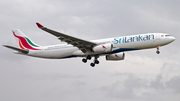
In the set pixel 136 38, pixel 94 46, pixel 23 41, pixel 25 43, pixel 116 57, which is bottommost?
pixel 116 57

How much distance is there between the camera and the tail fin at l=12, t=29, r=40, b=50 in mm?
53084

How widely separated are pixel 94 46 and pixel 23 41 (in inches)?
613

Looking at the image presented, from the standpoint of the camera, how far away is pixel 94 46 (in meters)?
46.9

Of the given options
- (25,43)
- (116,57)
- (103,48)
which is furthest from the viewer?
(25,43)

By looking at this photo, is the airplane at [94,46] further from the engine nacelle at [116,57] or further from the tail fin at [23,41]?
the tail fin at [23,41]

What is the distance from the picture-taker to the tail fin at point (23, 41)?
174ft

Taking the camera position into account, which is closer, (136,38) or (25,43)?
(136,38)

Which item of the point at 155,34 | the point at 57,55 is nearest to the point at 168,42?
the point at 155,34

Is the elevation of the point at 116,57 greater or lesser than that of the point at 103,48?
lesser

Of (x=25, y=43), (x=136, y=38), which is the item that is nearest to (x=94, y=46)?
(x=136, y=38)

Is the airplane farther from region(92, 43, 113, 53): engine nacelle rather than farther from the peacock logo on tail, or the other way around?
the peacock logo on tail

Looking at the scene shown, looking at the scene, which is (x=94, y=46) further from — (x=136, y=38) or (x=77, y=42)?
(x=136, y=38)

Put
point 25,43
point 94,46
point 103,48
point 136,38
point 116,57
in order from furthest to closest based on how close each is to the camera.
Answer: point 25,43 → point 116,57 → point 94,46 → point 103,48 → point 136,38

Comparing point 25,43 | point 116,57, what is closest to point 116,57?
point 116,57
